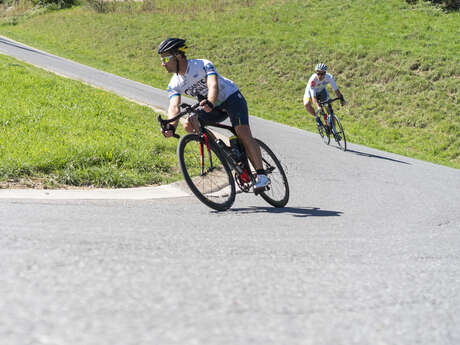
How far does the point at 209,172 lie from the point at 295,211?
3.69 ft

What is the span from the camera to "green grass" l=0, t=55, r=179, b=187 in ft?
20.9

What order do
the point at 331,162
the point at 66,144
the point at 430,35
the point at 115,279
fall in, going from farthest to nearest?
the point at 430,35 → the point at 331,162 → the point at 66,144 → the point at 115,279

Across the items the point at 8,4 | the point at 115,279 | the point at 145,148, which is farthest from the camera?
the point at 8,4

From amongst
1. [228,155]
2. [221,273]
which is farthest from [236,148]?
[221,273]

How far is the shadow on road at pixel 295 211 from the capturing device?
5.79 m

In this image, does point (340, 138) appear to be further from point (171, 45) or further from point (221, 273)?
point (221, 273)

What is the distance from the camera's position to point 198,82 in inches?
229

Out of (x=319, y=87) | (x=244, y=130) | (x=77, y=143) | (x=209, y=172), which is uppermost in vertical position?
(x=319, y=87)

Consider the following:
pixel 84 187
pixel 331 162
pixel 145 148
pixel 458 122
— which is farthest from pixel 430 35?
pixel 84 187

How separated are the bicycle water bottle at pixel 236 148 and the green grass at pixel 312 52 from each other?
10.6m

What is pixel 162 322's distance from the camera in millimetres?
2354

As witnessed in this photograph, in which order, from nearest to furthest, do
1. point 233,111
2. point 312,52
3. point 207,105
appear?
point 207,105, point 233,111, point 312,52

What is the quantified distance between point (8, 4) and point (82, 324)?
7458 centimetres

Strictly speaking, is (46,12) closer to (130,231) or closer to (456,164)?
(456,164)
